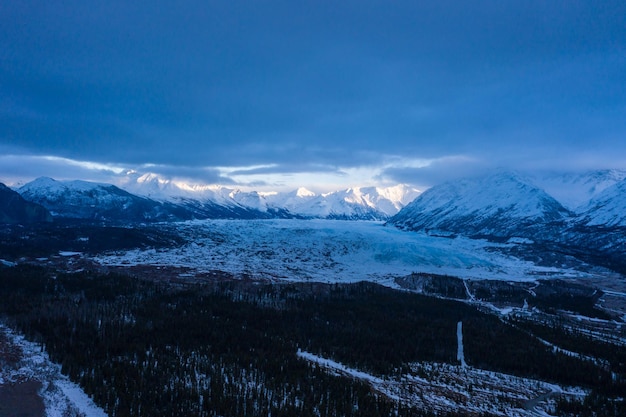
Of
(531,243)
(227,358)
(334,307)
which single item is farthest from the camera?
(531,243)

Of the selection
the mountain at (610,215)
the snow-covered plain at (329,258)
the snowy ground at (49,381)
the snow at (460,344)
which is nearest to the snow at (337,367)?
the snow at (460,344)

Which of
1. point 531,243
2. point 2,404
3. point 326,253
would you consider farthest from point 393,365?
point 531,243

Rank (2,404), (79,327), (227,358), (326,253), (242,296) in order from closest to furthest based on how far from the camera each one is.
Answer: (2,404) → (227,358) → (79,327) → (242,296) → (326,253)

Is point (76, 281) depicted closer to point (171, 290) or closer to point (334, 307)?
point (171, 290)

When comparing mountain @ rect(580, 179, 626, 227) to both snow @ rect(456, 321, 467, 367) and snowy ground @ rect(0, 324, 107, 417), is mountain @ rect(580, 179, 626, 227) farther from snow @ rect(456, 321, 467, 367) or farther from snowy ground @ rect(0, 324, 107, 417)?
snowy ground @ rect(0, 324, 107, 417)

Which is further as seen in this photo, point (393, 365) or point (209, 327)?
point (209, 327)
